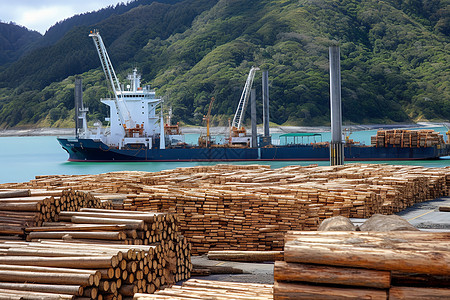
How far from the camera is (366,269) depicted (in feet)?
14.8

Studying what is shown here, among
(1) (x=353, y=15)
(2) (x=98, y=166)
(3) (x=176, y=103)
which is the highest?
(1) (x=353, y=15)

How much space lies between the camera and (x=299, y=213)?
413 inches

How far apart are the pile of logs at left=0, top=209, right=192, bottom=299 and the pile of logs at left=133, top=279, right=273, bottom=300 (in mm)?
637

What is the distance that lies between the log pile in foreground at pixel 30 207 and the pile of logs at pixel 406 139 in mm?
42808

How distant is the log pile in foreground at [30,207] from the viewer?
777 cm

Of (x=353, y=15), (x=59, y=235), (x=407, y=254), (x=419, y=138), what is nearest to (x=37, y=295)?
(x=59, y=235)

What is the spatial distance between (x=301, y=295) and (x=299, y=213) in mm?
6018

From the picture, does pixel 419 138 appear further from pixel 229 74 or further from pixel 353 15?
pixel 353 15

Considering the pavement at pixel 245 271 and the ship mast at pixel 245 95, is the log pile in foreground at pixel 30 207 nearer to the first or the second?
the pavement at pixel 245 271

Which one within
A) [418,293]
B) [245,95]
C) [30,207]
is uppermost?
[245,95]

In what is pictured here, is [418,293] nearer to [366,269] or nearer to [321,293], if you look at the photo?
[366,269]

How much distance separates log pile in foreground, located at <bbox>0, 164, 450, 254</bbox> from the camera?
33.4ft

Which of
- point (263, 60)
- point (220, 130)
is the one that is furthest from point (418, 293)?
point (263, 60)

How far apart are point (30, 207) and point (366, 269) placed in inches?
204
